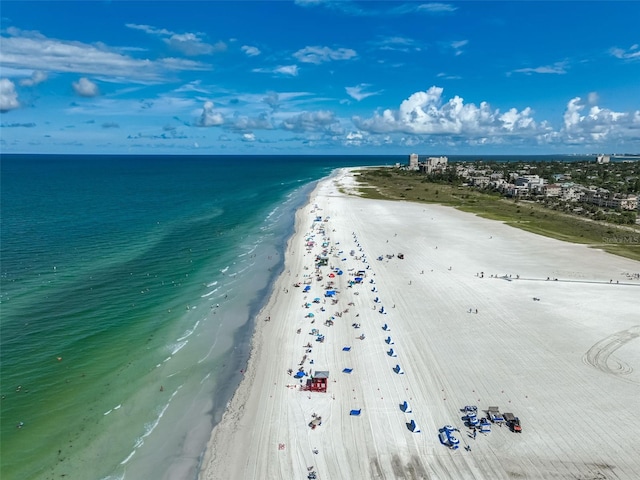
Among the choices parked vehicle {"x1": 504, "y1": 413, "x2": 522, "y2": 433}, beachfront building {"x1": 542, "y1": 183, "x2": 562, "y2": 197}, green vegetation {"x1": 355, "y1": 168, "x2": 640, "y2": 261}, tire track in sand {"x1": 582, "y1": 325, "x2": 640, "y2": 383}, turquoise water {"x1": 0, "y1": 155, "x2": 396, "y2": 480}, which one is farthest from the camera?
beachfront building {"x1": 542, "y1": 183, "x2": 562, "y2": 197}

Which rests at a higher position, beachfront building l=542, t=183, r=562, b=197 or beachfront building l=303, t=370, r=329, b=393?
beachfront building l=542, t=183, r=562, b=197

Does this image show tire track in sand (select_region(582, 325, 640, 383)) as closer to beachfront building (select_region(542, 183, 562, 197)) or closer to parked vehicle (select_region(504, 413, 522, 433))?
parked vehicle (select_region(504, 413, 522, 433))

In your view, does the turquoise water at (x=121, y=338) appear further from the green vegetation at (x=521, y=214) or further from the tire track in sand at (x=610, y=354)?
the green vegetation at (x=521, y=214)

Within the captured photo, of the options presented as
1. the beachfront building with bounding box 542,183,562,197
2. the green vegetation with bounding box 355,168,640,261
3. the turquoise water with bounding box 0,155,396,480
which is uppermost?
the beachfront building with bounding box 542,183,562,197

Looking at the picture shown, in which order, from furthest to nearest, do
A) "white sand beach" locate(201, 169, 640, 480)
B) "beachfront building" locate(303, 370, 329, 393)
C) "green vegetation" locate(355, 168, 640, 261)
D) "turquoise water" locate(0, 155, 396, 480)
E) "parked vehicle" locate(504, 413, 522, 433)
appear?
1. "green vegetation" locate(355, 168, 640, 261)
2. "beachfront building" locate(303, 370, 329, 393)
3. "parked vehicle" locate(504, 413, 522, 433)
4. "turquoise water" locate(0, 155, 396, 480)
5. "white sand beach" locate(201, 169, 640, 480)

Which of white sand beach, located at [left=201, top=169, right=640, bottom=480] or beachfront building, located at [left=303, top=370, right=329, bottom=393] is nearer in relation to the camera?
white sand beach, located at [left=201, top=169, right=640, bottom=480]

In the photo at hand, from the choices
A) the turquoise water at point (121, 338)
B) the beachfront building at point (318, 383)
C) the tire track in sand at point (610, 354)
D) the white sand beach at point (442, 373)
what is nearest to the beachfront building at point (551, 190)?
the white sand beach at point (442, 373)

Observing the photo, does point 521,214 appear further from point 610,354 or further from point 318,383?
point 318,383

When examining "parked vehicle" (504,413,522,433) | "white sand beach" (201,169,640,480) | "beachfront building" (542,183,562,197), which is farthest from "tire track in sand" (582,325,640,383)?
"beachfront building" (542,183,562,197)

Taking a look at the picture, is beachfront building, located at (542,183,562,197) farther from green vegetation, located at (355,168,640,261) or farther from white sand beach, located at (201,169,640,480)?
white sand beach, located at (201,169,640,480)
